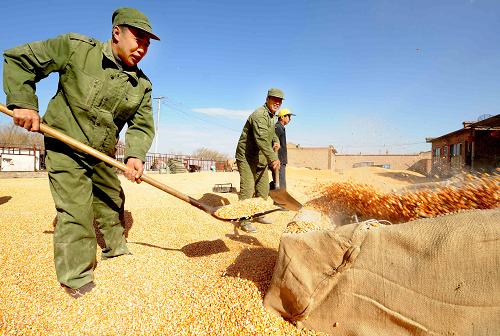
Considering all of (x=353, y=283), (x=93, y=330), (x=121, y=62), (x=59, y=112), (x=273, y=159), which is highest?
(x=121, y=62)

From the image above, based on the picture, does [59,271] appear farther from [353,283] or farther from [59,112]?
[353,283]

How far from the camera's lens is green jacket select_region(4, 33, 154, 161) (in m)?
2.16

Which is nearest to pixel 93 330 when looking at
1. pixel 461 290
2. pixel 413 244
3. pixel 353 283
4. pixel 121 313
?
pixel 121 313

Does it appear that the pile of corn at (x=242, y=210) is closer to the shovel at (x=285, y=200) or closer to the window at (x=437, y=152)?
the shovel at (x=285, y=200)

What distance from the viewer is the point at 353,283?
4.94ft

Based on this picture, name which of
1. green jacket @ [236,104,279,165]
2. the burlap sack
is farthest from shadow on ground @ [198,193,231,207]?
the burlap sack

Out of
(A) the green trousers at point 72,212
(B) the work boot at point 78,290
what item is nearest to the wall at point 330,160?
(A) the green trousers at point 72,212

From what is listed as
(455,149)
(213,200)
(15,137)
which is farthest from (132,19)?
(15,137)

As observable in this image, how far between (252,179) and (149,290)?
2.89 metres

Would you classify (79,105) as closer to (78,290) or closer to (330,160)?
(78,290)

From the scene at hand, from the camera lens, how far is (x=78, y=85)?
7.68 ft

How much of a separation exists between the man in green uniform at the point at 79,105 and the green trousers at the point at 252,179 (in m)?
2.32

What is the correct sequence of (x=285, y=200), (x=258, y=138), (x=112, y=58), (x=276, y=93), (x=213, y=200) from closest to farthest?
1. (x=112, y=58)
2. (x=258, y=138)
3. (x=276, y=93)
4. (x=285, y=200)
5. (x=213, y=200)

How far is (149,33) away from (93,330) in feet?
6.99
